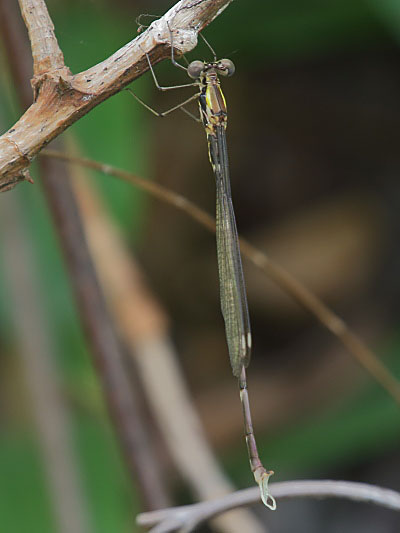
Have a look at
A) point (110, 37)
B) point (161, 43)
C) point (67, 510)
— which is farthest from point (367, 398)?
point (161, 43)

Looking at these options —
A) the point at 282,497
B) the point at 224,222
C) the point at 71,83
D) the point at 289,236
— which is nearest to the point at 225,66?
the point at 224,222

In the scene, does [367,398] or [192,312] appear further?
[192,312]

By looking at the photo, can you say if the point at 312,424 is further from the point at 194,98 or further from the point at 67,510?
the point at 194,98

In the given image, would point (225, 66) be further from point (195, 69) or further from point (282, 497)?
point (282, 497)

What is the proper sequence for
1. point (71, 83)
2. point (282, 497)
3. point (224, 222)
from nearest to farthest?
point (71, 83) → point (282, 497) → point (224, 222)

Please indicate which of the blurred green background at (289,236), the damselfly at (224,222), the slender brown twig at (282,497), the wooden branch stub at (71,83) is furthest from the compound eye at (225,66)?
the blurred green background at (289,236)

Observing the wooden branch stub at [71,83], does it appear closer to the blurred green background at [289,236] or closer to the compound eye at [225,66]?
the compound eye at [225,66]
